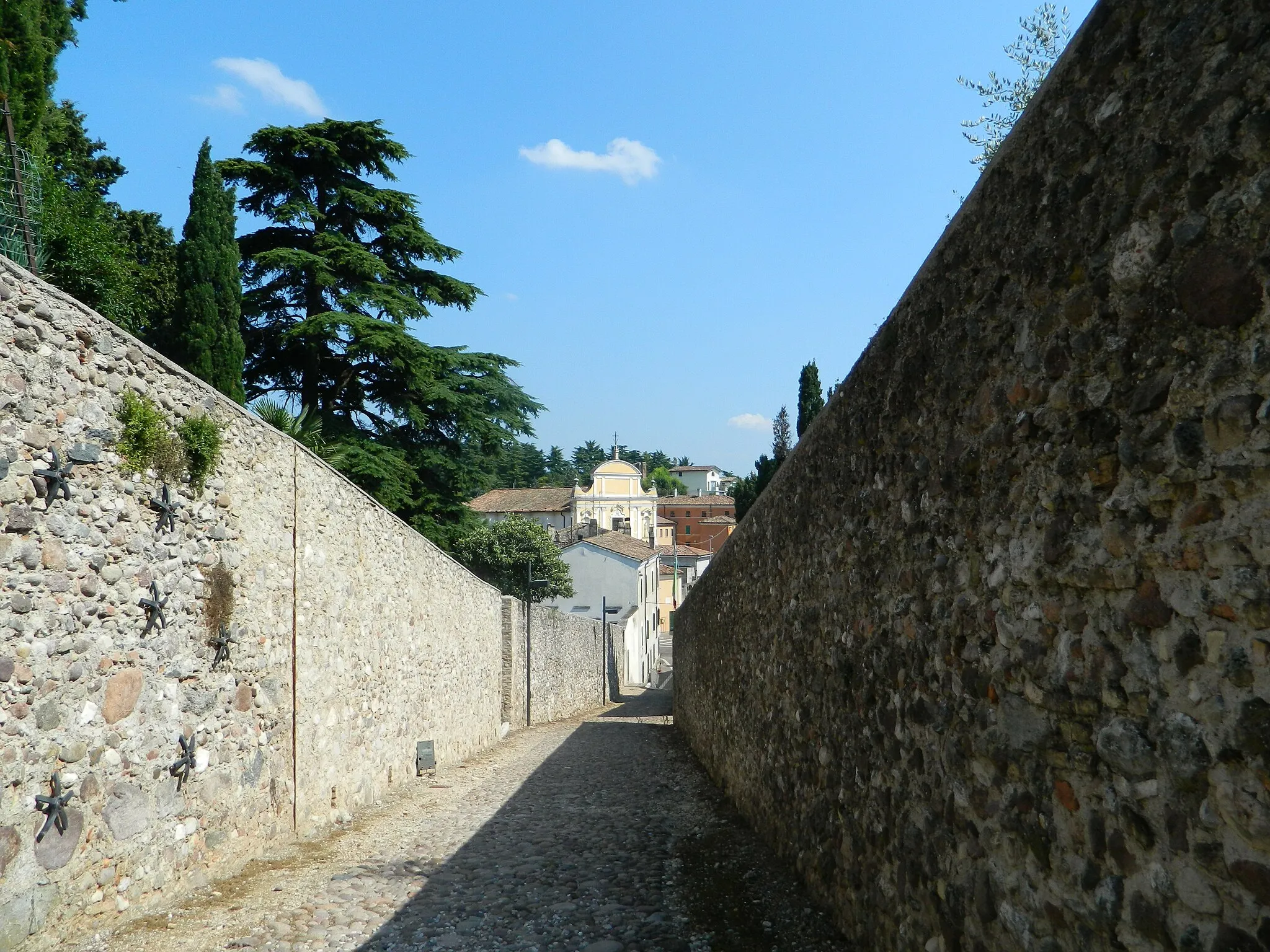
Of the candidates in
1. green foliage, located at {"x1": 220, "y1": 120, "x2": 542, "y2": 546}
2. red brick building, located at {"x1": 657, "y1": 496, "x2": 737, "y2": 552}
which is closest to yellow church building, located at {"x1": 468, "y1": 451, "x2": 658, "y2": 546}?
red brick building, located at {"x1": 657, "y1": 496, "x2": 737, "y2": 552}

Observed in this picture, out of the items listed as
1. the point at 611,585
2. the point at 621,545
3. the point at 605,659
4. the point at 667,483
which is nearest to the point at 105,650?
the point at 605,659

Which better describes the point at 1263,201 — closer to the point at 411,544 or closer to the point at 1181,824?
the point at 1181,824

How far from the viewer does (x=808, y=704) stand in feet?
17.2

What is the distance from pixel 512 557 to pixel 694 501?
6452 cm

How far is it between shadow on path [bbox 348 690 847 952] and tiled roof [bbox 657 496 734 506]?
8387cm

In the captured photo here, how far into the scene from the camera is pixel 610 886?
5629 millimetres

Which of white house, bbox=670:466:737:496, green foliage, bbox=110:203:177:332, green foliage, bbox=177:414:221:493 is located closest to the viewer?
green foliage, bbox=177:414:221:493

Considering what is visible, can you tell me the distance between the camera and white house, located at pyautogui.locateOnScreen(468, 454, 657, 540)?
214 ft

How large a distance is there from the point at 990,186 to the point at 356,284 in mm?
19372

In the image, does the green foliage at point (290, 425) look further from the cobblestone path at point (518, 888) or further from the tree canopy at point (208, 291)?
the cobblestone path at point (518, 888)

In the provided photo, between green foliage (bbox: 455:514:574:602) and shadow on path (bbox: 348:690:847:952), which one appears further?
green foliage (bbox: 455:514:574:602)

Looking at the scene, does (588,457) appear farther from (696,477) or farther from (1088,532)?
(1088,532)

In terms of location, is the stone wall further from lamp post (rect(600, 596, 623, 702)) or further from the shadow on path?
lamp post (rect(600, 596, 623, 702))

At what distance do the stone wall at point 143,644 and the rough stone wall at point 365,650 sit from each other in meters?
0.04
